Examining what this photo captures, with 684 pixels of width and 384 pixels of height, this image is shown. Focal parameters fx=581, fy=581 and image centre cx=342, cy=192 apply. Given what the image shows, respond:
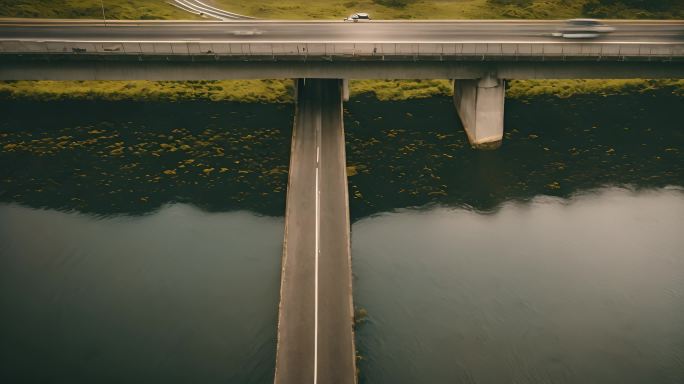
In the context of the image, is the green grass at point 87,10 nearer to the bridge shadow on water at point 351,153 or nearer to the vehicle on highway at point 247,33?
the bridge shadow on water at point 351,153

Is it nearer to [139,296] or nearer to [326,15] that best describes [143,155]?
[139,296]

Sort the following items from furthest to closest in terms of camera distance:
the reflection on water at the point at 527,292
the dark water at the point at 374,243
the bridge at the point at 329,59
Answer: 1. the bridge at the point at 329,59
2. the dark water at the point at 374,243
3. the reflection on water at the point at 527,292

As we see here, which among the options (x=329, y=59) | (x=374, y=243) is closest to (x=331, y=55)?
(x=329, y=59)

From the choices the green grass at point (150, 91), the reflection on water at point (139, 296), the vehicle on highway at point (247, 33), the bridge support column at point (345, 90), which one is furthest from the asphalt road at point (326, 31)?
the reflection on water at point (139, 296)

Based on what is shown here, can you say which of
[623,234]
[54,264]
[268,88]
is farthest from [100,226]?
[623,234]

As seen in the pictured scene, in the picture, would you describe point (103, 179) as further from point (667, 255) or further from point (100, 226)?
point (667, 255)

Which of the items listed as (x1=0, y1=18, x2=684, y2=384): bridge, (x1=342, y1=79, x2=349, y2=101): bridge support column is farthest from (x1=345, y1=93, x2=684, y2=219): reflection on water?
(x1=0, y1=18, x2=684, y2=384): bridge
